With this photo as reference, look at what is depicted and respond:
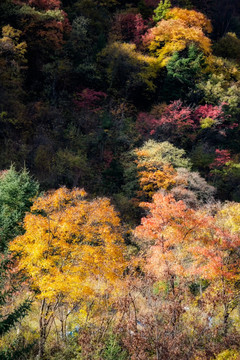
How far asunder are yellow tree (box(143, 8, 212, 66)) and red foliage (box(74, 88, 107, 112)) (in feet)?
24.4

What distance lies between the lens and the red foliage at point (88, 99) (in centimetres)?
2506

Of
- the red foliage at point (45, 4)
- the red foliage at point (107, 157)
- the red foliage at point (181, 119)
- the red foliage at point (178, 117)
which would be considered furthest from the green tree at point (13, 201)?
the red foliage at point (45, 4)

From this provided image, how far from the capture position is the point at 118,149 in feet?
78.6

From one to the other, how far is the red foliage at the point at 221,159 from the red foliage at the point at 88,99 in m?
11.3

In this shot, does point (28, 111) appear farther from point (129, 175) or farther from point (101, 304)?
point (101, 304)

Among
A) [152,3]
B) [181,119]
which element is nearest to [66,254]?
[181,119]

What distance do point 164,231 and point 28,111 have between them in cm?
1643

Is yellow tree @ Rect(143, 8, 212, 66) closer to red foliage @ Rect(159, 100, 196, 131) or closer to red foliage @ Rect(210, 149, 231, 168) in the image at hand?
red foliage @ Rect(159, 100, 196, 131)

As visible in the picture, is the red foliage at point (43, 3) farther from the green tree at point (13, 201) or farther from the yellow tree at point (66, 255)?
the yellow tree at point (66, 255)

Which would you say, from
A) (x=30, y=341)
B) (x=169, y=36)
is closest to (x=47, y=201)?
(x=30, y=341)

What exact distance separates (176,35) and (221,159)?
1247 cm

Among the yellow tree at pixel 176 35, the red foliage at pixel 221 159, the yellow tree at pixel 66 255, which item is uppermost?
the yellow tree at pixel 176 35

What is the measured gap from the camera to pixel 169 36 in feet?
89.2

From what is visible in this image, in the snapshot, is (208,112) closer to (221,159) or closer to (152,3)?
(221,159)
